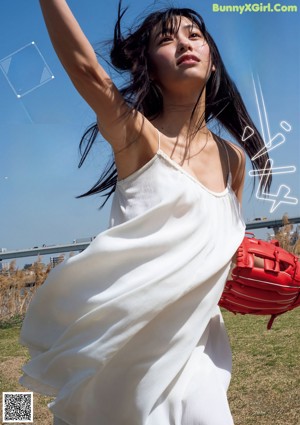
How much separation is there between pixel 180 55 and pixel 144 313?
74 cm

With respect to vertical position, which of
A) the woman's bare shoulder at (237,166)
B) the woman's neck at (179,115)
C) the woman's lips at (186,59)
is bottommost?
the woman's bare shoulder at (237,166)

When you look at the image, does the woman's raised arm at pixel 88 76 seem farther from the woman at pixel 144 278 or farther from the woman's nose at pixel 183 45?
the woman's nose at pixel 183 45

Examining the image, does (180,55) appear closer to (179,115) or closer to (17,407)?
(179,115)

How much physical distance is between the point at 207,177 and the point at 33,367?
2.32 feet

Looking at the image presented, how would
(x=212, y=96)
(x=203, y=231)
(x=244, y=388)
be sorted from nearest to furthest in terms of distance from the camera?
1. (x=203, y=231)
2. (x=212, y=96)
3. (x=244, y=388)

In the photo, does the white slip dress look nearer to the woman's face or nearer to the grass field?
the woman's face

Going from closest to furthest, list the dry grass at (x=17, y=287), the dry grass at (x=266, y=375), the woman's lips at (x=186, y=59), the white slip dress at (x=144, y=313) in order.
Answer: the white slip dress at (x=144, y=313) < the woman's lips at (x=186, y=59) < the dry grass at (x=266, y=375) < the dry grass at (x=17, y=287)

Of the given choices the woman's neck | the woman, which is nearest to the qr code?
the woman

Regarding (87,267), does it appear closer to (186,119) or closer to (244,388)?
(186,119)

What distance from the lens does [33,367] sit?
1.75m

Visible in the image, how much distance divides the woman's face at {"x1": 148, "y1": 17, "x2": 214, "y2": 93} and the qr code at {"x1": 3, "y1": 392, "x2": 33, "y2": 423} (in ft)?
9.23

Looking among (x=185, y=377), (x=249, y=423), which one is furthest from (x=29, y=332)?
(x=249, y=423)

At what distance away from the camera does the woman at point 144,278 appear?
155 centimetres

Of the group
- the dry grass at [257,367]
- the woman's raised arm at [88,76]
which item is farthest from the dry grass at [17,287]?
the woman's raised arm at [88,76]
